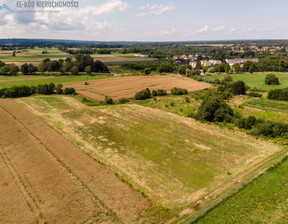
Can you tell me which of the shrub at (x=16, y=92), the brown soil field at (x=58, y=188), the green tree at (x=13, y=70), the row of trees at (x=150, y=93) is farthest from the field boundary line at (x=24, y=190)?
the green tree at (x=13, y=70)

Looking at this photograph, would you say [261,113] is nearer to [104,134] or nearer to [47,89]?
[104,134]

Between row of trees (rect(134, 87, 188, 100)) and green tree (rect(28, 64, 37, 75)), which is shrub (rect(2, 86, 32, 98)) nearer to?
row of trees (rect(134, 87, 188, 100))

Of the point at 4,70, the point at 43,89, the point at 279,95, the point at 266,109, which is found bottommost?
the point at 266,109

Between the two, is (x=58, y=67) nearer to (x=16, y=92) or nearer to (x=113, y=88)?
(x=16, y=92)

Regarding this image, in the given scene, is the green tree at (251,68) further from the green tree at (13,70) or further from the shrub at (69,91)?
the green tree at (13,70)

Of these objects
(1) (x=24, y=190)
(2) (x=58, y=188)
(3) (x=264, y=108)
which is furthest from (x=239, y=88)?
(1) (x=24, y=190)

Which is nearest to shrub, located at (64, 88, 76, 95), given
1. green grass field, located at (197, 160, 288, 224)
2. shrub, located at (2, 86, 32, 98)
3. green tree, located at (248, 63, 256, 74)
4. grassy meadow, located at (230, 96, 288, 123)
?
shrub, located at (2, 86, 32, 98)

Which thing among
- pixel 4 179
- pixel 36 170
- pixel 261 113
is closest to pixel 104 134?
Result: pixel 36 170

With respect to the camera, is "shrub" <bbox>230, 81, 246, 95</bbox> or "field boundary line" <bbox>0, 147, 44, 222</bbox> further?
"shrub" <bbox>230, 81, 246, 95</bbox>
